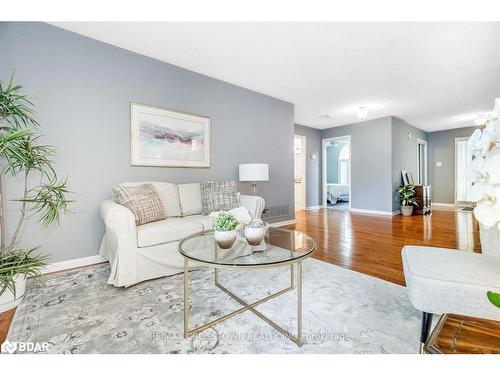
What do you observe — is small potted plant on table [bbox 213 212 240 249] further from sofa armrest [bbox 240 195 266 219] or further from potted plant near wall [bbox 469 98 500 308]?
sofa armrest [bbox 240 195 266 219]

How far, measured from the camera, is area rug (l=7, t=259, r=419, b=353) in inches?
48.9

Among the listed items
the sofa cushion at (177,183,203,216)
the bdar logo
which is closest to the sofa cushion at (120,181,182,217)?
the sofa cushion at (177,183,203,216)

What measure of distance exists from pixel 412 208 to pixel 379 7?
5154 millimetres

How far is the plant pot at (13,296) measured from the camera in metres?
1.60

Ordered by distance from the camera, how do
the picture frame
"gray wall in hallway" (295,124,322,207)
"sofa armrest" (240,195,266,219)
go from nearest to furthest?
"sofa armrest" (240,195,266,219)
the picture frame
"gray wall in hallway" (295,124,322,207)

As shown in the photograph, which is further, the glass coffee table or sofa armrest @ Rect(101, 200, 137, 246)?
sofa armrest @ Rect(101, 200, 137, 246)

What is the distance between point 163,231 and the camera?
2.12 m

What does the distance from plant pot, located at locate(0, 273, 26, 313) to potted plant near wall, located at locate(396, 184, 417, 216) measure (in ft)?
21.8

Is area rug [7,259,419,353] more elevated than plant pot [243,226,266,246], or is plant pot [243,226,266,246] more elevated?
plant pot [243,226,266,246]

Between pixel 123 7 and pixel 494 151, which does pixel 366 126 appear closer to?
A: pixel 123 7

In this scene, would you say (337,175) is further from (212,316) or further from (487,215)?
(487,215)

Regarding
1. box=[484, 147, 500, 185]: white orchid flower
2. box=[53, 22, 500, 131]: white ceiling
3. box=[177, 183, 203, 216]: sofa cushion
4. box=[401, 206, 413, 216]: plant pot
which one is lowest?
box=[401, 206, 413, 216]: plant pot

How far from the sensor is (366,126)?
5965 millimetres

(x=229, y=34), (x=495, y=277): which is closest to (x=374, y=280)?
(x=495, y=277)
